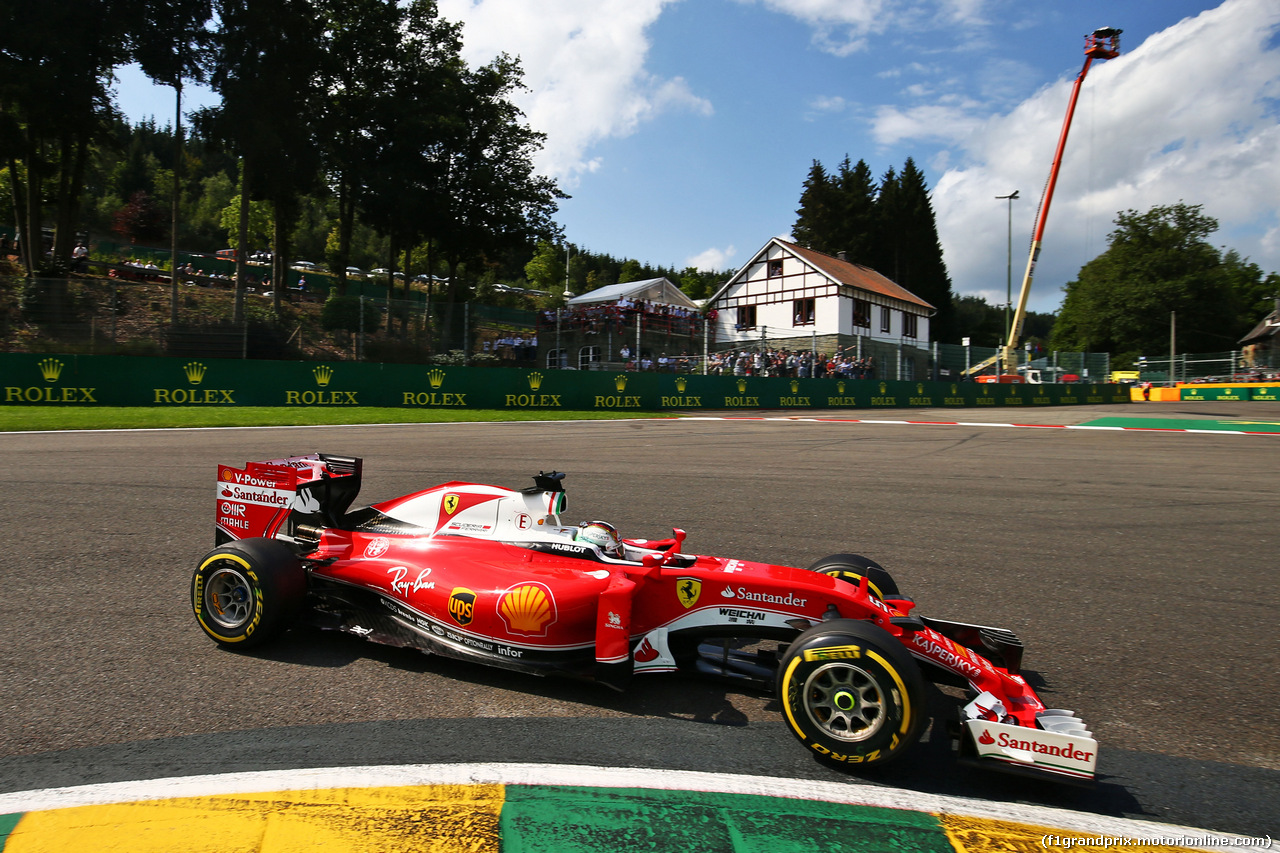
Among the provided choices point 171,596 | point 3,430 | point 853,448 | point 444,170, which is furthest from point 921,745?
point 444,170

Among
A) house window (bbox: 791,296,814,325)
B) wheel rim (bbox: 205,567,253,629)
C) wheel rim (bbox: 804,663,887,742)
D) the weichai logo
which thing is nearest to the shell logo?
the weichai logo

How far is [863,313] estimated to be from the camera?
4512 cm

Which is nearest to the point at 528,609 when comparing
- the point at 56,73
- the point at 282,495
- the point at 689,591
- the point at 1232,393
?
the point at 689,591

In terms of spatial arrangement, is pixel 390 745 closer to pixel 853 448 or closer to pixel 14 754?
pixel 14 754

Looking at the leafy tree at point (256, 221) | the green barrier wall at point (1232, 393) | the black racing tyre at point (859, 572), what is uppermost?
the leafy tree at point (256, 221)

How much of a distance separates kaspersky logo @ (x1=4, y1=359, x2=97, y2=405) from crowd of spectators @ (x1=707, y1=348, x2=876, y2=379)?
20.1m

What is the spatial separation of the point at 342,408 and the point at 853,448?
1427cm

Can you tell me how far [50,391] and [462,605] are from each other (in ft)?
65.1

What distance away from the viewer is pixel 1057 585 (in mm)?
4938

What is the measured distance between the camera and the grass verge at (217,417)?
14438 mm

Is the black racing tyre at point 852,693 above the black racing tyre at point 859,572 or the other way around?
the other way around

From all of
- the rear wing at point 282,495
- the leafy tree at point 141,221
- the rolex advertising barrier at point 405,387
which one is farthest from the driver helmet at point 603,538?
the leafy tree at point 141,221

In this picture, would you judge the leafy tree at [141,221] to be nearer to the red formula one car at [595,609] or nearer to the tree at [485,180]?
the tree at [485,180]

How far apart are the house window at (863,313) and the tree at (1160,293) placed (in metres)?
32.5
